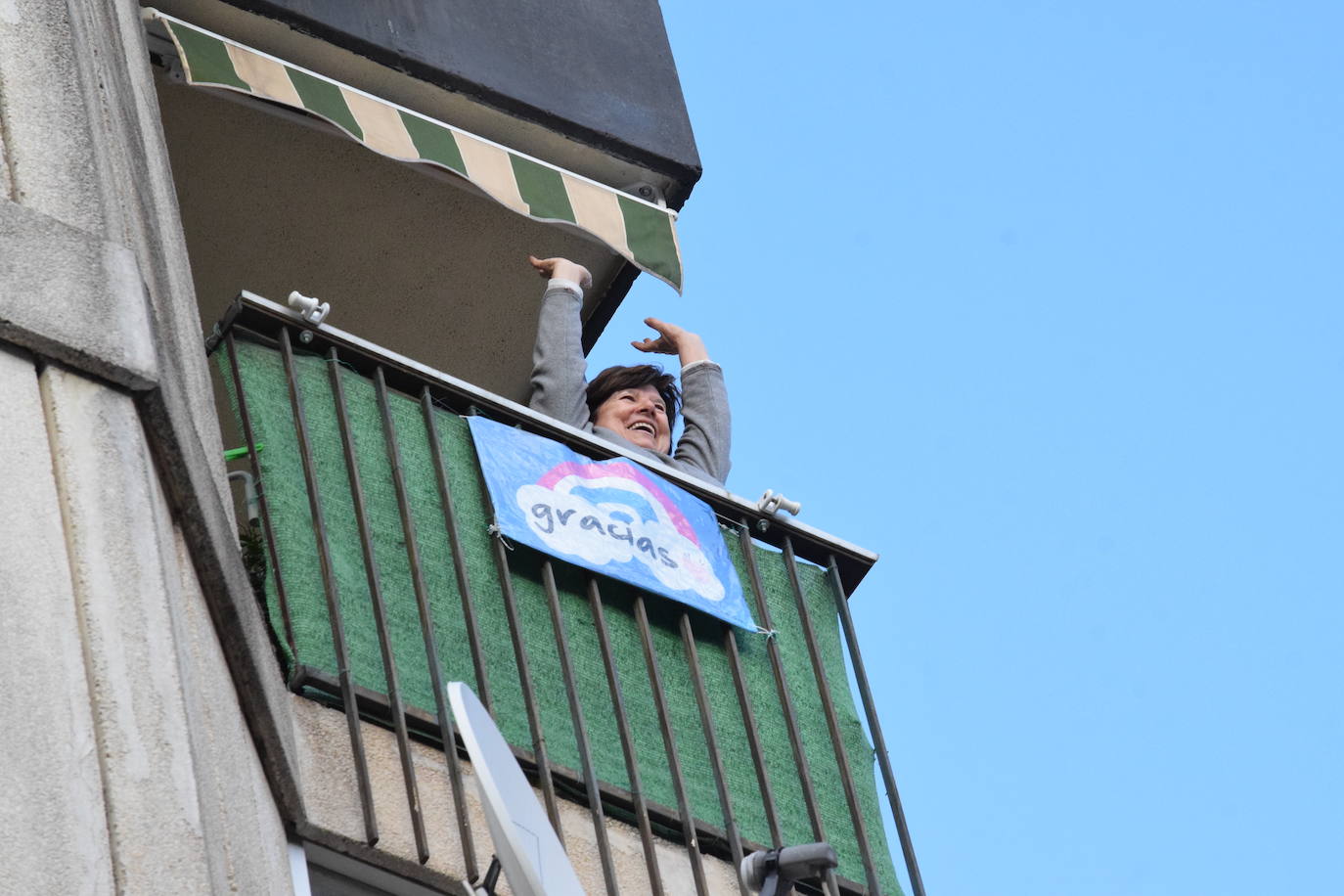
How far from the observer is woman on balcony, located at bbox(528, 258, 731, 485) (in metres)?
7.58

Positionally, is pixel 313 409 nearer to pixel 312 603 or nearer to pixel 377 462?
pixel 377 462

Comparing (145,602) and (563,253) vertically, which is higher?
(563,253)

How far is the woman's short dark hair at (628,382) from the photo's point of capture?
8.02 m

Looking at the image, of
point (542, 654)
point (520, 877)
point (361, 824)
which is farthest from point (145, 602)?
point (542, 654)

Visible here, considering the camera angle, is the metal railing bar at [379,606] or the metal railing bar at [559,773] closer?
the metal railing bar at [379,606]

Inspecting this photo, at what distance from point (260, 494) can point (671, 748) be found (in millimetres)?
1327

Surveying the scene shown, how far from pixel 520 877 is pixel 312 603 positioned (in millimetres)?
1947

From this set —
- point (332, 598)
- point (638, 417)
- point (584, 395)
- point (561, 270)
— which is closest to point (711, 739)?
point (332, 598)

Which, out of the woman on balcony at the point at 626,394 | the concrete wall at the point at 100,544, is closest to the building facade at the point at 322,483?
the concrete wall at the point at 100,544

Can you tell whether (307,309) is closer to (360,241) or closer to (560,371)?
(560,371)

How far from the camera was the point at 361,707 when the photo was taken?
19.0 feet

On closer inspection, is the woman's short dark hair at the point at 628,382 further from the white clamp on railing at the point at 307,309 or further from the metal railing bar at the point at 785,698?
the white clamp on railing at the point at 307,309

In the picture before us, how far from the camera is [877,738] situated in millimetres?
6945

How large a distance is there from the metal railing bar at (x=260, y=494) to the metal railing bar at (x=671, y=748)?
115cm
